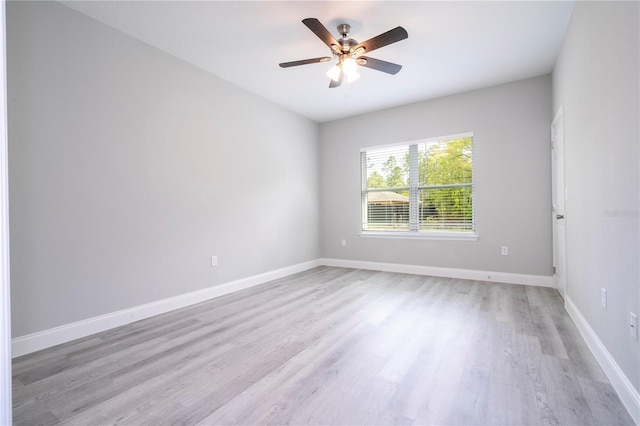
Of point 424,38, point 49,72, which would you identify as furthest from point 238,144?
point 424,38

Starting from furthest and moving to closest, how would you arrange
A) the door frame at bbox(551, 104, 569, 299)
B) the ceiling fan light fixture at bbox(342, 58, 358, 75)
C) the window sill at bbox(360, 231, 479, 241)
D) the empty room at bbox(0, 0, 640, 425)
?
the window sill at bbox(360, 231, 479, 241) < the door frame at bbox(551, 104, 569, 299) < the ceiling fan light fixture at bbox(342, 58, 358, 75) < the empty room at bbox(0, 0, 640, 425)

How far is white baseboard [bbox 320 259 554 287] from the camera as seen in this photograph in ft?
12.7

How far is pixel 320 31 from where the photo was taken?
231cm

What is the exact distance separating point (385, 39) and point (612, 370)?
2.66 meters

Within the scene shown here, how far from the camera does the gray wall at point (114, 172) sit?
7.32ft

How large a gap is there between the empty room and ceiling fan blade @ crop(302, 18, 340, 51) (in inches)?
1.1

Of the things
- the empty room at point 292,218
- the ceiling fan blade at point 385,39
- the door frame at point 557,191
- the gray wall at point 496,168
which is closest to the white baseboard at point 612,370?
the empty room at point 292,218

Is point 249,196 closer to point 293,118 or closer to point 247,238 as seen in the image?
point 247,238

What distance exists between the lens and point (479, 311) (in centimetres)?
294

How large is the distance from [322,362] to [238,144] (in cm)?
300

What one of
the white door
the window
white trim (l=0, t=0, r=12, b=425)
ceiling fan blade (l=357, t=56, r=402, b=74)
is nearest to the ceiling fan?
ceiling fan blade (l=357, t=56, r=402, b=74)

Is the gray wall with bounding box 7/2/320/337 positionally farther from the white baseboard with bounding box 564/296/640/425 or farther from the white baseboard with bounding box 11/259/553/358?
the white baseboard with bounding box 564/296/640/425

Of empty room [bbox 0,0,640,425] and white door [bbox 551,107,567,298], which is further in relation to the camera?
white door [bbox 551,107,567,298]

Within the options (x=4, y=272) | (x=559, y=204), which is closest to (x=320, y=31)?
(x=4, y=272)
